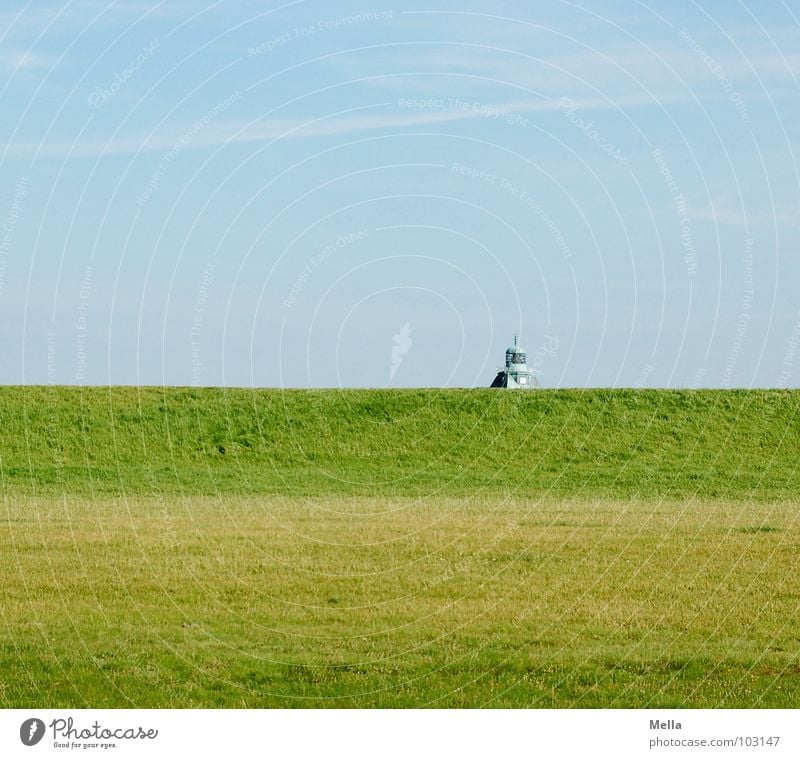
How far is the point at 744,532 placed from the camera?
31.5 metres

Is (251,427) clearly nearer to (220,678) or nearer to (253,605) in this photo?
(253,605)

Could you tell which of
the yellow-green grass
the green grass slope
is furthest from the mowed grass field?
the green grass slope

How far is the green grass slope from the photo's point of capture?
44.4 m

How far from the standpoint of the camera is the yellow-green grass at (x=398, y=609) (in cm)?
1516

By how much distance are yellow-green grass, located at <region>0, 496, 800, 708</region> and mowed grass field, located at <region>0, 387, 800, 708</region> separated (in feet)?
0.22

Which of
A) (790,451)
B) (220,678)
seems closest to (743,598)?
(220,678)

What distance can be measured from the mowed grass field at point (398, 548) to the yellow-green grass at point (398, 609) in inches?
2.6

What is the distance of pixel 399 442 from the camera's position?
52062 millimetres
